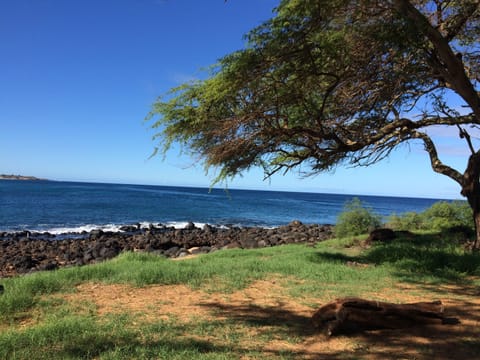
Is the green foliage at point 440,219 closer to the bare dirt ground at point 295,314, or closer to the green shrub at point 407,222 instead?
the green shrub at point 407,222

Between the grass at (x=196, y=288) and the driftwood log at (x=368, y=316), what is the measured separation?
389 millimetres

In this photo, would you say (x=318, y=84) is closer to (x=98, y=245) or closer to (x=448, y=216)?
(x=448, y=216)

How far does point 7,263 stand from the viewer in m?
16.7

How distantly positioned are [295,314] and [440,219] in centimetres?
→ 1464

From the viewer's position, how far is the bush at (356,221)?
61.8 feet

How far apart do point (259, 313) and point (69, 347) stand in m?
2.79

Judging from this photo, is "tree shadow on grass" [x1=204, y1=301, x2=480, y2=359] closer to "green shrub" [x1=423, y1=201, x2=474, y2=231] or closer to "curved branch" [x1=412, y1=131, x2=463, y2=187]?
"curved branch" [x1=412, y1=131, x2=463, y2=187]

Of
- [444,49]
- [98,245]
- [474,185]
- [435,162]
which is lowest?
[98,245]

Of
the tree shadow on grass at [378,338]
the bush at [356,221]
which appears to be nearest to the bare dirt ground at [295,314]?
the tree shadow on grass at [378,338]

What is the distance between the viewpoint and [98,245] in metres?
20.3

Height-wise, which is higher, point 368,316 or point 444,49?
point 444,49

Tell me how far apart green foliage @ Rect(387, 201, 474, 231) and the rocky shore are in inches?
197

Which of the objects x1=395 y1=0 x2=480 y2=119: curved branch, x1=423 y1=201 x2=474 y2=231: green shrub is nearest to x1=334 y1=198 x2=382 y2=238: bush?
x1=423 y1=201 x2=474 y2=231: green shrub

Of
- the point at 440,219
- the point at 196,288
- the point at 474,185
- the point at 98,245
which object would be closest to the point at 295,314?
the point at 196,288
